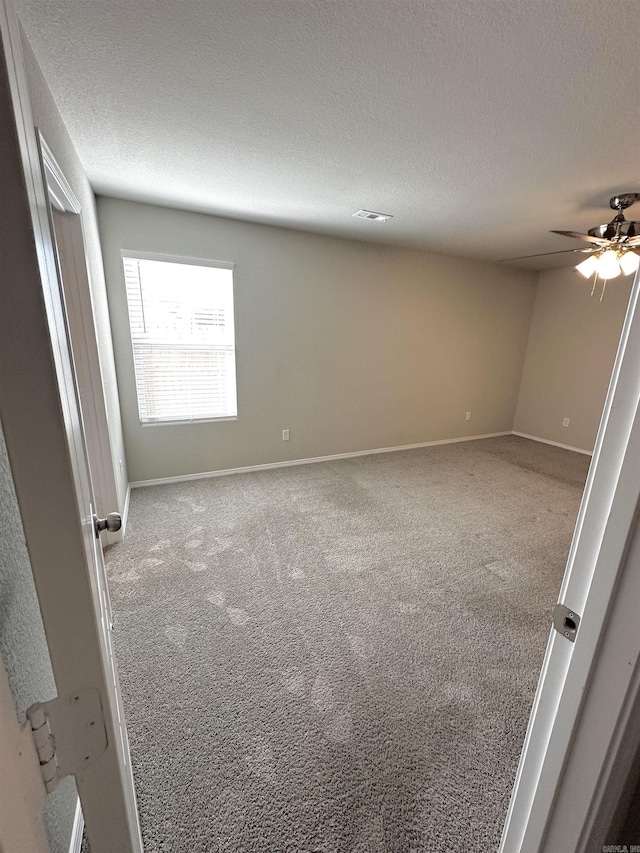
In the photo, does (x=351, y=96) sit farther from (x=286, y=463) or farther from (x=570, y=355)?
(x=570, y=355)

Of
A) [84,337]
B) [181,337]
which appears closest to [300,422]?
[181,337]

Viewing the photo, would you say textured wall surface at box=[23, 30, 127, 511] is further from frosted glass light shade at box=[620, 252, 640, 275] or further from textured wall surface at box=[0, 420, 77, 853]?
frosted glass light shade at box=[620, 252, 640, 275]

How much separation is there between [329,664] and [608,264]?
3.26 meters

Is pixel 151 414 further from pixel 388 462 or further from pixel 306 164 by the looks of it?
Answer: pixel 388 462

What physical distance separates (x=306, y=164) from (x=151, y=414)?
2.39m

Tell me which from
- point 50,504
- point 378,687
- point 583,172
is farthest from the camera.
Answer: point 583,172

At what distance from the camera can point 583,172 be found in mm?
2053

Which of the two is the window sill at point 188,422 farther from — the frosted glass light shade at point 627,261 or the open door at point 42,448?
the frosted glass light shade at point 627,261

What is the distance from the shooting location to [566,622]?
0.63 meters

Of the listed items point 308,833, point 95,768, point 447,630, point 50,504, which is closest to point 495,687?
point 447,630

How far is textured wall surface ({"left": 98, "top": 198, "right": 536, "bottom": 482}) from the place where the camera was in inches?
121

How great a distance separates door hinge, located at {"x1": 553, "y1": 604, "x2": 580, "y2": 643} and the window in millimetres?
3211

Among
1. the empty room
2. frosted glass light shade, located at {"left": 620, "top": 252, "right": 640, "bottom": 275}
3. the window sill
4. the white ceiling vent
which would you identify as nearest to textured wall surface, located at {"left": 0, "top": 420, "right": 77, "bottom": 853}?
the empty room

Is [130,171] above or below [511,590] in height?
above
